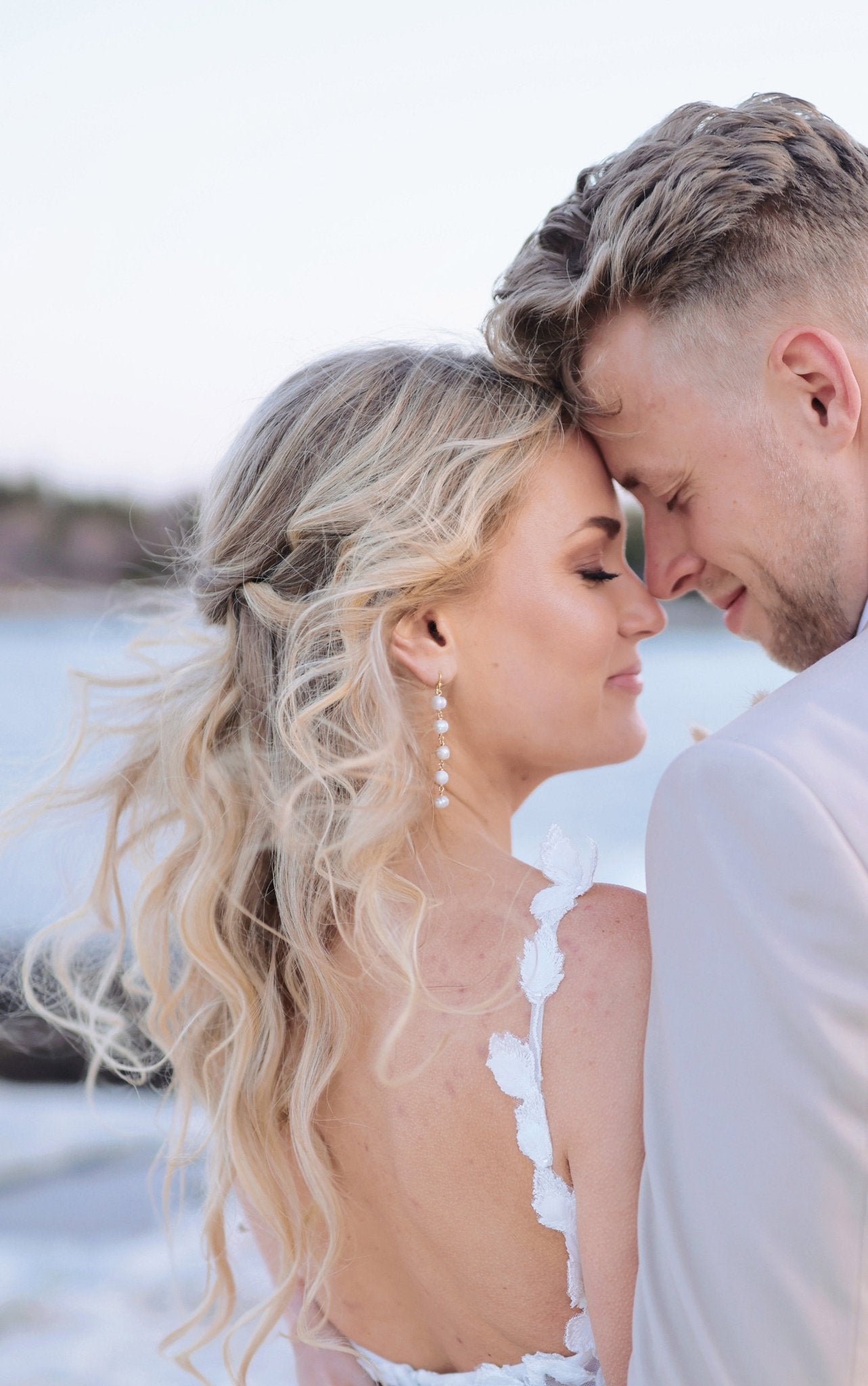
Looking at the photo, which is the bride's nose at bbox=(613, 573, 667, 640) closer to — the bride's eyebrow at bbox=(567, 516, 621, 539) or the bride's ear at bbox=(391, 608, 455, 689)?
the bride's eyebrow at bbox=(567, 516, 621, 539)

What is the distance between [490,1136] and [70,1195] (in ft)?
18.5

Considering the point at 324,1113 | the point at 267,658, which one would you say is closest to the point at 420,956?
the point at 324,1113

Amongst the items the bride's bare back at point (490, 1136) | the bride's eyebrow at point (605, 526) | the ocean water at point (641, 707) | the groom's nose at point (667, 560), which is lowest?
the ocean water at point (641, 707)

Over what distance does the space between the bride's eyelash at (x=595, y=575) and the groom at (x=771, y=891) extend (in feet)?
1.02

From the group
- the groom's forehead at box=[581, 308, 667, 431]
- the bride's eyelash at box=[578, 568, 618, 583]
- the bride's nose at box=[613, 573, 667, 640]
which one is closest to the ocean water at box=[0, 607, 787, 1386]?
the bride's nose at box=[613, 573, 667, 640]

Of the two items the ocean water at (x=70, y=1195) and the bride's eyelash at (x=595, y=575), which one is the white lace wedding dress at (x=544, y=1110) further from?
the ocean water at (x=70, y=1195)

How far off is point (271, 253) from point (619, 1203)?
8.22 metres

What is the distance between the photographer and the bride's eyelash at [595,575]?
2.01 meters

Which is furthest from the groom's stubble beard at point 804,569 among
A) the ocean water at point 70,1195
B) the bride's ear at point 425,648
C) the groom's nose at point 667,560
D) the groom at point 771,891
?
the ocean water at point 70,1195

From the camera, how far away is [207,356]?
9.03 metres

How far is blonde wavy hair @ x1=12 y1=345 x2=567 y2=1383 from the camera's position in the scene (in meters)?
1.82

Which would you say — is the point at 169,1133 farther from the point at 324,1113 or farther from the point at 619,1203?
the point at 619,1203

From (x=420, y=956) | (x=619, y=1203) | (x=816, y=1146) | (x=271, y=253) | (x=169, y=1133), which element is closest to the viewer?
(x=816, y=1146)

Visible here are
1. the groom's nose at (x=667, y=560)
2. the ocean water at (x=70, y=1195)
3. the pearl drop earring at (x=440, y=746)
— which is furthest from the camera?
the ocean water at (x=70, y=1195)
